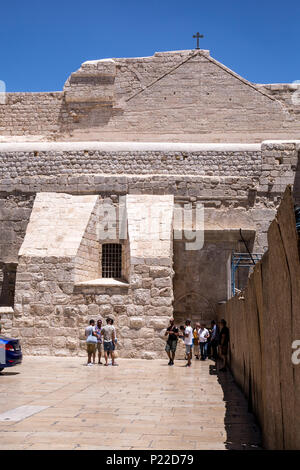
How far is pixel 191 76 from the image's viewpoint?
73.6ft

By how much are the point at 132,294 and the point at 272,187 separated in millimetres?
5352

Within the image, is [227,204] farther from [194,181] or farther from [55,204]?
[55,204]

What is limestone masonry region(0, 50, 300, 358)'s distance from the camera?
12664 mm

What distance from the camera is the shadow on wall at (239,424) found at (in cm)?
484

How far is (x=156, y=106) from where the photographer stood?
73.9ft

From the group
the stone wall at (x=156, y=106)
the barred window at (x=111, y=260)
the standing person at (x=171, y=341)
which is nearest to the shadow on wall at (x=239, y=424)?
the standing person at (x=171, y=341)

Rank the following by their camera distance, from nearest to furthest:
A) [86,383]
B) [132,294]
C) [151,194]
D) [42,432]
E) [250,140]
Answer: [42,432], [86,383], [132,294], [151,194], [250,140]

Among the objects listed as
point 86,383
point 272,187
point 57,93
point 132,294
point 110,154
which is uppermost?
point 57,93

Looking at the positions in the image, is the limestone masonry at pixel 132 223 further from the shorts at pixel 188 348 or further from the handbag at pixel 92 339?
the handbag at pixel 92 339

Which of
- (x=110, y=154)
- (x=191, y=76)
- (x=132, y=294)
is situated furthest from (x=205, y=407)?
(x=191, y=76)

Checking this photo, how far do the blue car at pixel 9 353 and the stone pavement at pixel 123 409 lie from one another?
0.81 ft

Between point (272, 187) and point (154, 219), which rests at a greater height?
point (272, 187)

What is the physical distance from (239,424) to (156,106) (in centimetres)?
1850

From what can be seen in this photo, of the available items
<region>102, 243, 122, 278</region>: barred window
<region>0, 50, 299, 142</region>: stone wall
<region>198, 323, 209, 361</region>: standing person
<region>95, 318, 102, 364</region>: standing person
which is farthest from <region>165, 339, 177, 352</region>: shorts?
<region>0, 50, 299, 142</region>: stone wall
